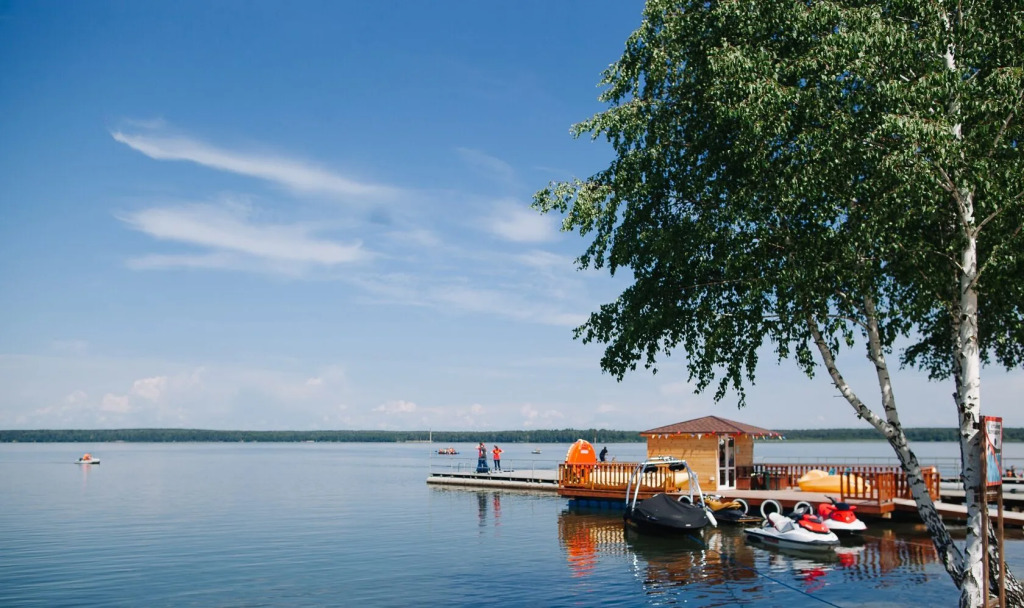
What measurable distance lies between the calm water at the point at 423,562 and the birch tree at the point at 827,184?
22.1 ft

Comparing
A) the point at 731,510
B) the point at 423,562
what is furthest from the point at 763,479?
the point at 423,562

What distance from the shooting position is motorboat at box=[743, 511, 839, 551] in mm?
26031

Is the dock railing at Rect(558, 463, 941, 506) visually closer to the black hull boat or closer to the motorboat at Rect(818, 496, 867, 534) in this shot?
the motorboat at Rect(818, 496, 867, 534)

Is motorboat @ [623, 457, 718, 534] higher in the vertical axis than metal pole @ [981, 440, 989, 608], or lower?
lower

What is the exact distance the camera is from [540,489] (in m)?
50.1

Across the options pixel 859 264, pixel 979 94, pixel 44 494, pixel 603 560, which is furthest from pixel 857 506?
pixel 44 494

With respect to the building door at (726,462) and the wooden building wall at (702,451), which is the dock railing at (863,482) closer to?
the building door at (726,462)

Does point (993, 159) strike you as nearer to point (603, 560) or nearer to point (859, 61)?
point (859, 61)

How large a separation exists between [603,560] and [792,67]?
16.6 metres

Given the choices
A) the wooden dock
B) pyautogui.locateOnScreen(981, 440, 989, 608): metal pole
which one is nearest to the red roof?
the wooden dock

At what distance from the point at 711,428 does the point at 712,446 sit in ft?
2.61

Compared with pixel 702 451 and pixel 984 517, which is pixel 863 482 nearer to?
pixel 702 451

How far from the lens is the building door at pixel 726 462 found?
3575cm

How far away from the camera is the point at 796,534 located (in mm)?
26328
